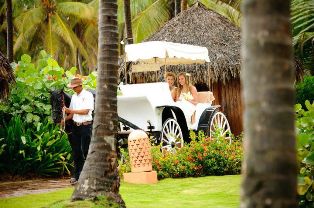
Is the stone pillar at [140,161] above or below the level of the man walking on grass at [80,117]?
below

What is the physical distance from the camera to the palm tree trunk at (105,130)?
7.56 m

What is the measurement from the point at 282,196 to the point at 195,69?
17771 mm

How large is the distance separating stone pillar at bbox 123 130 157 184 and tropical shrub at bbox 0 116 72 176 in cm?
219

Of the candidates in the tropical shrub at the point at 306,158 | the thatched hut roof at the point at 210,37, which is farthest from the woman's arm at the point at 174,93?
the tropical shrub at the point at 306,158

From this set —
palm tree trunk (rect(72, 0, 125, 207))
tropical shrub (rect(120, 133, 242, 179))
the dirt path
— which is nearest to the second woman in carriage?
tropical shrub (rect(120, 133, 242, 179))

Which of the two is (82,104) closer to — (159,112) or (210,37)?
(159,112)

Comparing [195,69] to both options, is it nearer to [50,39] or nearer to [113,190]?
[113,190]

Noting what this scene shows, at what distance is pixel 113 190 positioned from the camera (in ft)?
25.2

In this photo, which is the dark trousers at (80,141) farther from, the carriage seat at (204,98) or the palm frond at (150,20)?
the palm frond at (150,20)

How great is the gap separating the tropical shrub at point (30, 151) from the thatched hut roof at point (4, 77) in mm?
1223

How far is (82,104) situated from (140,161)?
5.09 feet

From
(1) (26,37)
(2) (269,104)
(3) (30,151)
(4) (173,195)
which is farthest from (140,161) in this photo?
(1) (26,37)

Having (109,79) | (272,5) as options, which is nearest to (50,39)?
(109,79)

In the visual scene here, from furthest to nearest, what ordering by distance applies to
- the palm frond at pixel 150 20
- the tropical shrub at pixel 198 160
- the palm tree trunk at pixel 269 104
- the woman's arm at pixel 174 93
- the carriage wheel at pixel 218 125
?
the palm frond at pixel 150 20
the woman's arm at pixel 174 93
the carriage wheel at pixel 218 125
the tropical shrub at pixel 198 160
the palm tree trunk at pixel 269 104
